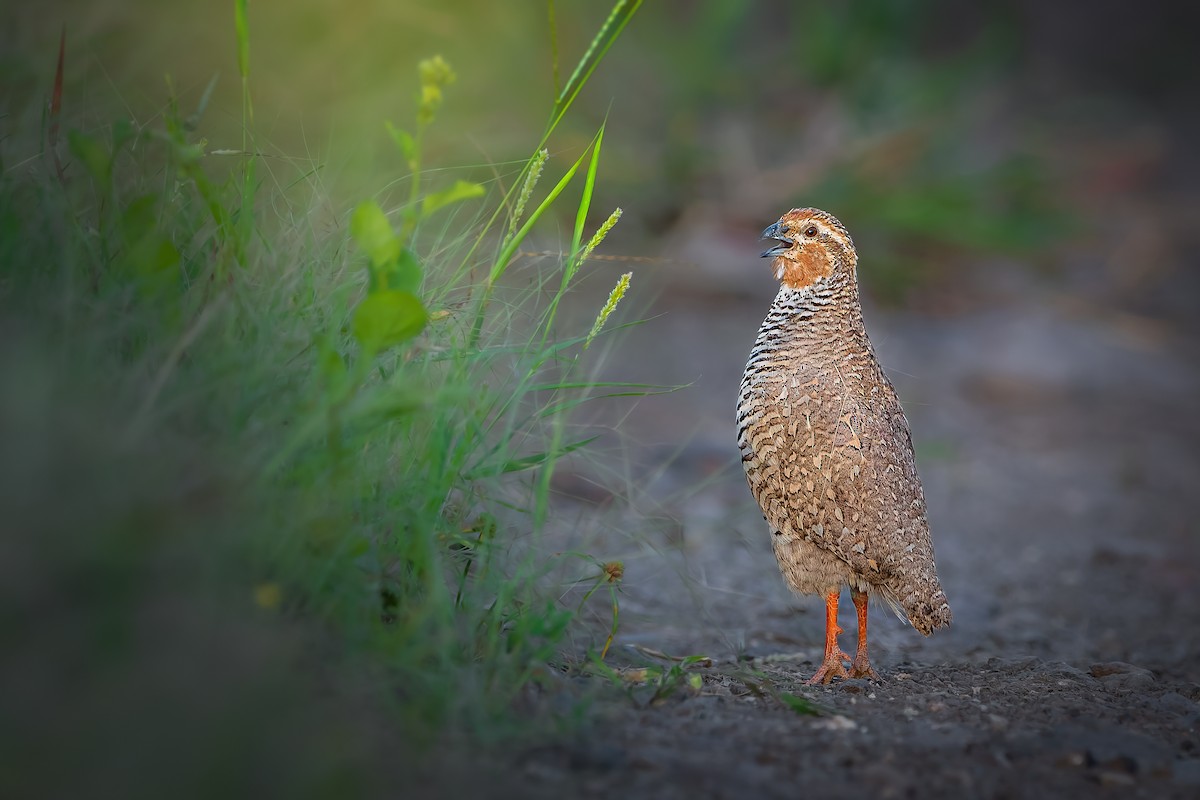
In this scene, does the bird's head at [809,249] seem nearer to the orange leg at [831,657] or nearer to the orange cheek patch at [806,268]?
the orange cheek patch at [806,268]

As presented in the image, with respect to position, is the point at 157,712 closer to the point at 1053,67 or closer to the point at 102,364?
the point at 102,364

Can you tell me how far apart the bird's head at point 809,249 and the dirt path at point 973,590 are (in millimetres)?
769

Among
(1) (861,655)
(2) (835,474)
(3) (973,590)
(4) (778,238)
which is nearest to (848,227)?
(3) (973,590)

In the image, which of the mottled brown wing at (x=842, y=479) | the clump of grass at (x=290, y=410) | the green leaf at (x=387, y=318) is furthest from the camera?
the mottled brown wing at (x=842, y=479)

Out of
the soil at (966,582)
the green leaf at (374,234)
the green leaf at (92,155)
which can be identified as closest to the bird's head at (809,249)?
the soil at (966,582)

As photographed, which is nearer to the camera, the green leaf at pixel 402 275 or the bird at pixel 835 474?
the green leaf at pixel 402 275

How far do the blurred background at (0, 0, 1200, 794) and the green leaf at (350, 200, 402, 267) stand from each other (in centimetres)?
59

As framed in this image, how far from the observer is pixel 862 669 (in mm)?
3275

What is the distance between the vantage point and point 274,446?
7.39ft

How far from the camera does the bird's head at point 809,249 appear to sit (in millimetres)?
3715

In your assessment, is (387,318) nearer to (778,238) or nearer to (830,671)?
(830,671)

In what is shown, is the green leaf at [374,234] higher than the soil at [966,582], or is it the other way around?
the green leaf at [374,234]

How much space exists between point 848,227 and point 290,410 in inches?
317

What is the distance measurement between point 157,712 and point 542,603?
1229 millimetres
